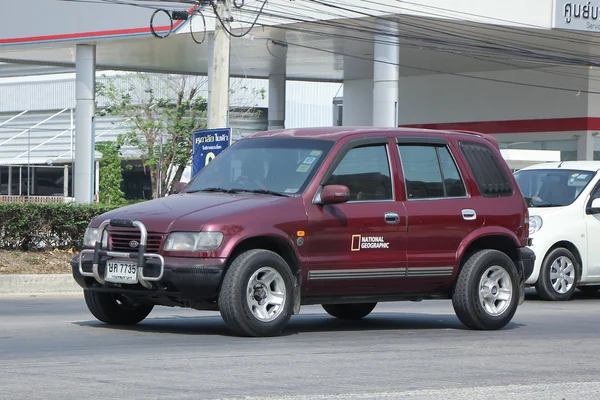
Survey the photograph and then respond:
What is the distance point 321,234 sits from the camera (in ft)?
31.6

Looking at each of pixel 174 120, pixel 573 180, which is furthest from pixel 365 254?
pixel 174 120

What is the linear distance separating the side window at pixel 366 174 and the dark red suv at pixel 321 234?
1cm

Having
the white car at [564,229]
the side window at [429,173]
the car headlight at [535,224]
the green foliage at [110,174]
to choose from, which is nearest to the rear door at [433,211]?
the side window at [429,173]

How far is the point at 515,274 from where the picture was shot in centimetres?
1084

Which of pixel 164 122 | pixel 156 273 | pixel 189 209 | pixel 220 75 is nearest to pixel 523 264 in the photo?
pixel 189 209

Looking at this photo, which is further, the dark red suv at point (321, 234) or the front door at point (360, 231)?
the front door at point (360, 231)

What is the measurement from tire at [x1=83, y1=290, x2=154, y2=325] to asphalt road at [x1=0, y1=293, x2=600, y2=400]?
175 millimetres

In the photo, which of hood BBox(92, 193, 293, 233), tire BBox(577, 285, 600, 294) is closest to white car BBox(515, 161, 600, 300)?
tire BBox(577, 285, 600, 294)

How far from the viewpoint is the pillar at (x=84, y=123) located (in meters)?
32.1

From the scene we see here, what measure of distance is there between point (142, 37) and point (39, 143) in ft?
75.8

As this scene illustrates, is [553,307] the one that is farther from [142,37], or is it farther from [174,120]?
[174,120]

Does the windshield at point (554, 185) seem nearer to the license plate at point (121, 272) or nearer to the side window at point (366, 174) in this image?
the side window at point (366, 174)

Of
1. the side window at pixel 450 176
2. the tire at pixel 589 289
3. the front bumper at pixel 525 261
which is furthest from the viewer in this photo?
the tire at pixel 589 289

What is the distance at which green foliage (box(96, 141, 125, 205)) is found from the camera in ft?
145
